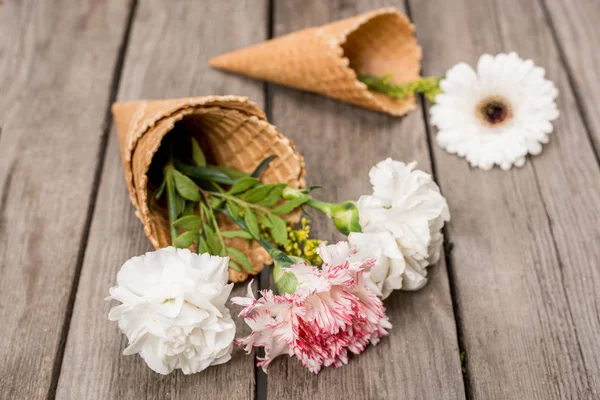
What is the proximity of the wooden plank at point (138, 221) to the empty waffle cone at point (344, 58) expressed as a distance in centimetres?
5

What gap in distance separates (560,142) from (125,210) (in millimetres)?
636

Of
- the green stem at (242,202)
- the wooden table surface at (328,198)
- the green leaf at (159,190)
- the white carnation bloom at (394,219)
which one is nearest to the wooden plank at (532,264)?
the wooden table surface at (328,198)

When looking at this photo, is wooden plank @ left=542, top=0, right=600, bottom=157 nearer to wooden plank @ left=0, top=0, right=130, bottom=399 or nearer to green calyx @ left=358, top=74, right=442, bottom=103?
green calyx @ left=358, top=74, right=442, bottom=103

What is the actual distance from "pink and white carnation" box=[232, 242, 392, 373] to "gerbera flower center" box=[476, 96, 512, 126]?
37 cm

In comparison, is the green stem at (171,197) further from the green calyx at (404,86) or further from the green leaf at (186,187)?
the green calyx at (404,86)

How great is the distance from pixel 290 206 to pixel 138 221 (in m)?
0.24

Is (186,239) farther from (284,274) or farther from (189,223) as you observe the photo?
(284,274)

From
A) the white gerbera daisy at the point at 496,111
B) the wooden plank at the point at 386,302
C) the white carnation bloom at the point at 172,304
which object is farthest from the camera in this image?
the white gerbera daisy at the point at 496,111

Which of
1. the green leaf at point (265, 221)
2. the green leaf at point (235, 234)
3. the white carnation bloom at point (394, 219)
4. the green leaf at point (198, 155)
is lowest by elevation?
the green leaf at point (235, 234)

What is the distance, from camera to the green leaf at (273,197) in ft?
2.31

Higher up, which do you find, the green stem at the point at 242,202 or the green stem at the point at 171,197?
the green stem at the point at 171,197

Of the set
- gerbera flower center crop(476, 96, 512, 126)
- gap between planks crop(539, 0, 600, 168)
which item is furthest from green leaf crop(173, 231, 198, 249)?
gap between planks crop(539, 0, 600, 168)

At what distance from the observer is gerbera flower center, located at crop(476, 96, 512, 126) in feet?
2.83

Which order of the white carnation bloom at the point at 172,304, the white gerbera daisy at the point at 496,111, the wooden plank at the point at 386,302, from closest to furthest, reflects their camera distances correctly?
the white carnation bloom at the point at 172,304 → the wooden plank at the point at 386,302 → the white gerbera daisy at the point at 496,111
